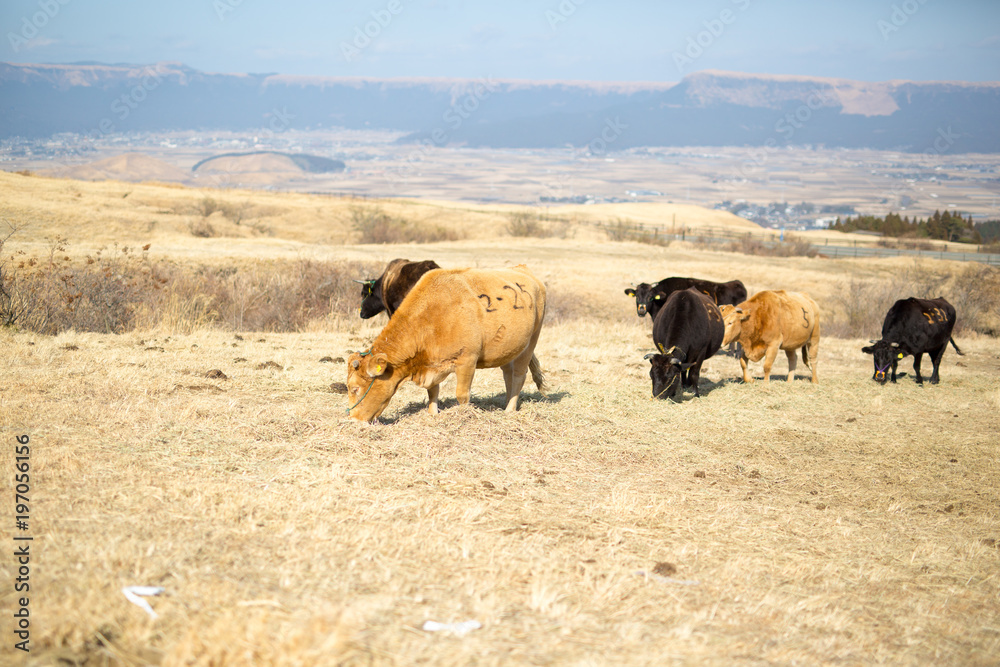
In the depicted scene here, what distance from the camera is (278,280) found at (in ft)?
76.6

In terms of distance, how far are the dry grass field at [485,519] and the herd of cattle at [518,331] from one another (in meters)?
0.58

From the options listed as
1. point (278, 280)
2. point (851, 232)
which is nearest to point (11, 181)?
point (278, 280)

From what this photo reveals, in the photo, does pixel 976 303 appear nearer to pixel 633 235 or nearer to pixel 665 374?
pixel 665 374

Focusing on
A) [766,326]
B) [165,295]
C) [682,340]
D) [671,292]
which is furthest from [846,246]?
[165,295]

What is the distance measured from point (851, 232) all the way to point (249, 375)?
86.0 m

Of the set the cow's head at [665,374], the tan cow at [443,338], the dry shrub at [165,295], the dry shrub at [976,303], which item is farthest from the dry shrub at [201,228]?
the dry shrub at [976,303]

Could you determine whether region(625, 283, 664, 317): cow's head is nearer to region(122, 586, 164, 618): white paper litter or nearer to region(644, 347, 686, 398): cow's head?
region(644, 347, 686, 398): cow's head

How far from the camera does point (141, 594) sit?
4.68 m

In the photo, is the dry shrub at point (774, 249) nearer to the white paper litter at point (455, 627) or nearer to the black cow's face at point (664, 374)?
the black cow's face at point (664, 374)

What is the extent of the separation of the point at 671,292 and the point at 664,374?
666 cm

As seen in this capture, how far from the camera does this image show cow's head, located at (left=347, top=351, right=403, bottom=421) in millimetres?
9117

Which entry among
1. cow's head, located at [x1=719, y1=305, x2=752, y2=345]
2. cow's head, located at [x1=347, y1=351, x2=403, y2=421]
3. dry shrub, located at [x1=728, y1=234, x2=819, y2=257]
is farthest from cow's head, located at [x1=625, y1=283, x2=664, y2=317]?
dry shrub, located at [x1=728, y1=234, x2=819, y2=257]

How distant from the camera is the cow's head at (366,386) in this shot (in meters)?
9.12

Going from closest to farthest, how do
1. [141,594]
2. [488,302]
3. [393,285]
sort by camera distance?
[141,594], [488,302], [393,285]
